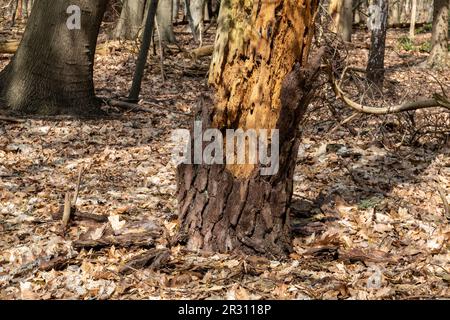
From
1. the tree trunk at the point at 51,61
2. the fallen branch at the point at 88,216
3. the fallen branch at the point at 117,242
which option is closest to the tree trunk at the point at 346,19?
the tree trunk at the point at 51,61

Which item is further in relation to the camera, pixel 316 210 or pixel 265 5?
pixel 316 210

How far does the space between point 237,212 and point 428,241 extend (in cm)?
173

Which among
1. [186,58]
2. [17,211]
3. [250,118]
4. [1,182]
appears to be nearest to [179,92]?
[186,58]

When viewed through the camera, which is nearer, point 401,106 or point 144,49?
point 401,106

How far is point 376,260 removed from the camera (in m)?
4.41

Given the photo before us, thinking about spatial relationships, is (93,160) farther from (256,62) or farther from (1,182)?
(256,62)

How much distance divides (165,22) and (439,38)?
306 inches

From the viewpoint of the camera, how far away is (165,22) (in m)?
16.4

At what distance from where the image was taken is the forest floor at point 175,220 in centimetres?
409

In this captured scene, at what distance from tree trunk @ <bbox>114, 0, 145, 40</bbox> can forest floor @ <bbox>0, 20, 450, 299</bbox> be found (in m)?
7.41

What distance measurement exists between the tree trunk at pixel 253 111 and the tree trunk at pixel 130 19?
1243cm

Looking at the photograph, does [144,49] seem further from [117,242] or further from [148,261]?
[148,261]

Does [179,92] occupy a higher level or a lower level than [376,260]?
higher

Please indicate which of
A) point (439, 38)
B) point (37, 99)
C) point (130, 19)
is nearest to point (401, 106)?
point (37, 99)
